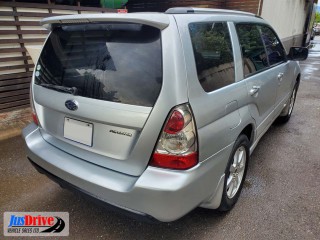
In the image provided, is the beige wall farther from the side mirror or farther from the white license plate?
the white license plate

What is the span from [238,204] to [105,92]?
1.66 meters

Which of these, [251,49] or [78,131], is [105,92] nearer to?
[78,131]

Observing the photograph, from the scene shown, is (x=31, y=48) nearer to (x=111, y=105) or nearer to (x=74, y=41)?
(x=74, y=41)

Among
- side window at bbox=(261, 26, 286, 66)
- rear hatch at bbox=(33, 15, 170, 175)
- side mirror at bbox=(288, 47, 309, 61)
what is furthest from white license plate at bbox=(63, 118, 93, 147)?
side mirror at bbox=(288, 47, 309, 61)

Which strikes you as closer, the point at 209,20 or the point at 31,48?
the point at 209,20

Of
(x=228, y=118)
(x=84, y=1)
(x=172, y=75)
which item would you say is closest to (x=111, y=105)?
(x=172, y=75)

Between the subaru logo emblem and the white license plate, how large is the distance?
10 cm

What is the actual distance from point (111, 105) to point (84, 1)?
6960 mm

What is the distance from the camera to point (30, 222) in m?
2.36

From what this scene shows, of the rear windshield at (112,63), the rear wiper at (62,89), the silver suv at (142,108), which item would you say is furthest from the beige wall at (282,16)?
the rear wiper at (62,89)

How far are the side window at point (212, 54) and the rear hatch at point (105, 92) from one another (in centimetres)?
30

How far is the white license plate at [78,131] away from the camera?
1.84 metres

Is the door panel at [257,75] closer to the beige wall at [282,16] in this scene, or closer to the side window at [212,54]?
the side window at [212,54]

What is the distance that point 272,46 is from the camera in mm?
3301
